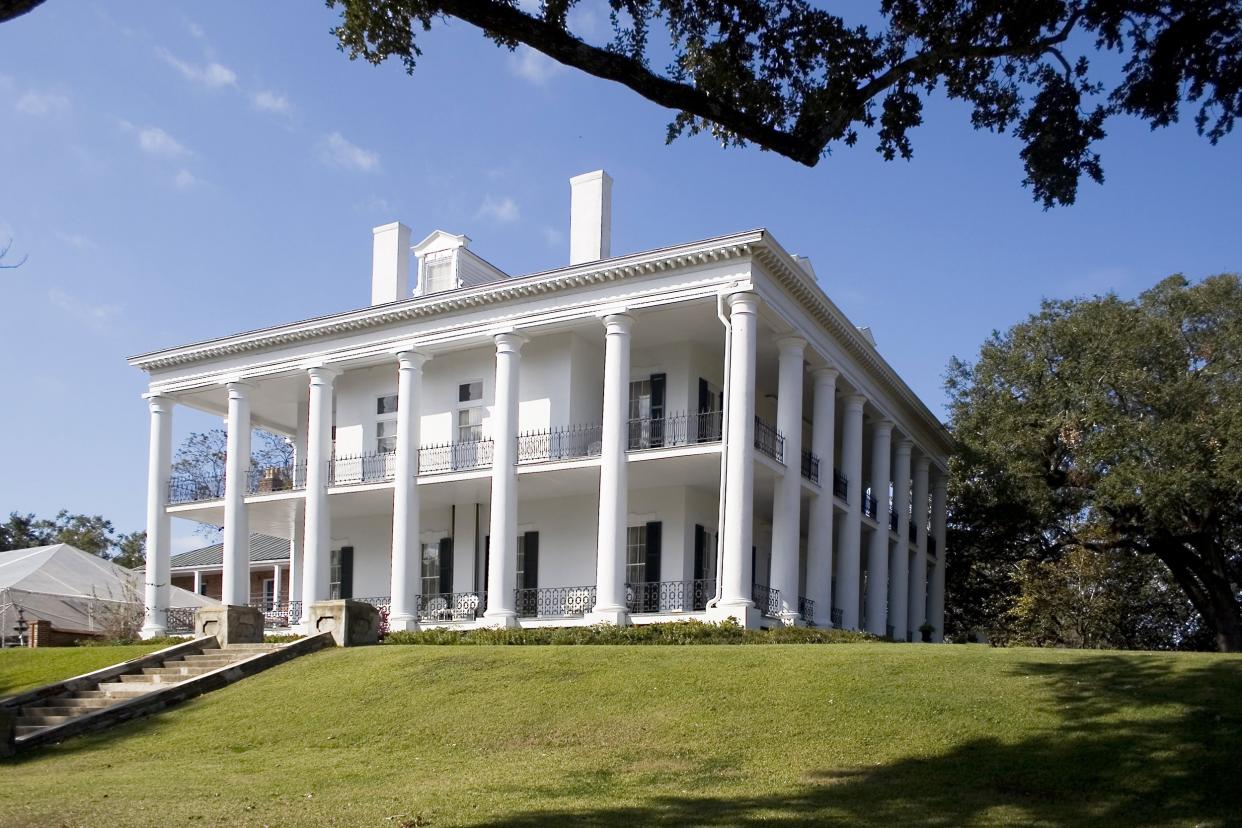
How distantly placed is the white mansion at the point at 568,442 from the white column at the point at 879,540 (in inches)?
3.4

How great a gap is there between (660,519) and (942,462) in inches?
596

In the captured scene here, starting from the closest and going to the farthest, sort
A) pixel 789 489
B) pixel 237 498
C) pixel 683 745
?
pixel 683 745 → pixel 789 489 → pixel 237 498

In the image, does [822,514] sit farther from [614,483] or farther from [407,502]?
[407,502]

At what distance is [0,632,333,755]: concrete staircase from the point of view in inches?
701

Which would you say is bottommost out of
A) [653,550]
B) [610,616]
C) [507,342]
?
[610,616]

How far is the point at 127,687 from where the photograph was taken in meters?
20.6

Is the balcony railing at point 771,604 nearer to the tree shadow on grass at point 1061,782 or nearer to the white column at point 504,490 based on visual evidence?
the white column at point 504,490

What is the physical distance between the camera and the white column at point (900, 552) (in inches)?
1410

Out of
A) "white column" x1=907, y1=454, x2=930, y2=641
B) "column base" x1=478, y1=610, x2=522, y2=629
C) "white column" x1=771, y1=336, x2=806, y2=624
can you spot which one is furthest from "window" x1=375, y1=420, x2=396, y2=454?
"white column" x1=907, y1=454, x2=930, y2=641

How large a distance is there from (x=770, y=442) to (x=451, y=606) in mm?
8975

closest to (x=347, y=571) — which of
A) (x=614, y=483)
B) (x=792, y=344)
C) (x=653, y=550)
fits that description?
(x=653, y=550)

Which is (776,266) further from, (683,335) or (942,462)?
(942,462)

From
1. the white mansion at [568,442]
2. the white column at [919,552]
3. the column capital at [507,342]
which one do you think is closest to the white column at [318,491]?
the white mansion at [568,442]

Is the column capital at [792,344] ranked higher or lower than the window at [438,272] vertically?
lower
